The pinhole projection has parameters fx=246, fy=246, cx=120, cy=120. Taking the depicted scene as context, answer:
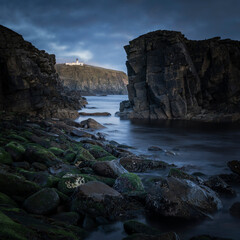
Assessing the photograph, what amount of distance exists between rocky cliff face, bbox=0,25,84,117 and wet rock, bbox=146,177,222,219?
19.5 meters

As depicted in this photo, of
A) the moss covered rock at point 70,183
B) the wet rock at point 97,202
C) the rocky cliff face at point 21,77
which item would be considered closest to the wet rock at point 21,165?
the moss covered rock at point 70,183

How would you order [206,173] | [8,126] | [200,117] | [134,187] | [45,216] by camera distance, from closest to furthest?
[45,216] < [134,187] < [206,173] < [8,126] < [200,117]

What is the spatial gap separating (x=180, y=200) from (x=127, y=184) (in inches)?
70.6

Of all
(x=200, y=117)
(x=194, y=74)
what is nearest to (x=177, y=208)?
(x=200, y=117)

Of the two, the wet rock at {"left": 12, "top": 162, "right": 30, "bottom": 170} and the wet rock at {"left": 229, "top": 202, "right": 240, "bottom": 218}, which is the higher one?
the wet rock at {"left": 12, "top": 162, "right": 30, "bottom": 170}

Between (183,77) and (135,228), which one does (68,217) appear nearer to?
(135,228)

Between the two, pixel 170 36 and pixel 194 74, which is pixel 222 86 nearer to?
pixel 194 74

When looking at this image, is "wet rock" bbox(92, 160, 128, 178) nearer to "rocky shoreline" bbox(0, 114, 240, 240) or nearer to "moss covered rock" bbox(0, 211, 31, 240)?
"rocky shoreline" bbox(0, 114, 240, 240)

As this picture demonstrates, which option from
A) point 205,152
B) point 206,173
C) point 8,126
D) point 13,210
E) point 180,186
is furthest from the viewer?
point 205,152

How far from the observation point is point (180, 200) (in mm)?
6793

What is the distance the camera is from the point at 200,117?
38.2 metres

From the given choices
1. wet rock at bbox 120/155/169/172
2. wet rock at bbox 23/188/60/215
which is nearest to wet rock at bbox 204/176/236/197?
wet rock at bbox 120/155/169/172

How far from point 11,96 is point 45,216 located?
19.9 m

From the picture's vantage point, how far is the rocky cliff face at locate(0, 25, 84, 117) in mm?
22298
